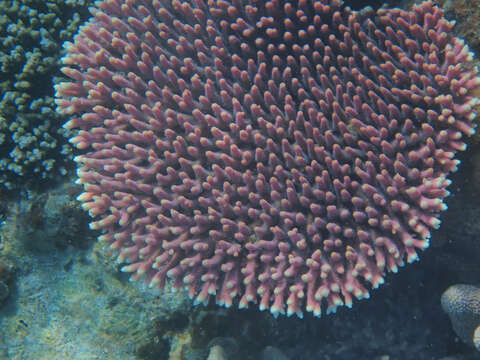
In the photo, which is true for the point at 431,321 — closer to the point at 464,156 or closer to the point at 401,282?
the point at 401,282

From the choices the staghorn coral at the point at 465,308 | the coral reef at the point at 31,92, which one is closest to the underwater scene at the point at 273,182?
the staghorn coral at the point at 465,308

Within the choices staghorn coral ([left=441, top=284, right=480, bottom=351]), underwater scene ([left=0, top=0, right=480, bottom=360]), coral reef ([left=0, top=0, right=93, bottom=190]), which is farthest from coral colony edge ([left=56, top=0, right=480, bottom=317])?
coral reef ([left=0, top=0, right=93, bottom=190])

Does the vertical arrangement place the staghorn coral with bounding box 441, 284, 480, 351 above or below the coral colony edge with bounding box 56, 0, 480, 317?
below

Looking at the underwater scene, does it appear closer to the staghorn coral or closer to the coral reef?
the staghorn coral

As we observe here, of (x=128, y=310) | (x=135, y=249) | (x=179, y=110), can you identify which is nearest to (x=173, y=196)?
(x=135, y=249)

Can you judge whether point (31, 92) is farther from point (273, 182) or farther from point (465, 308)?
point (465, 308)

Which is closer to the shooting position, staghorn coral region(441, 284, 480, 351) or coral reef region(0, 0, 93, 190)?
staghorn coral region(441, 284, 480, 351)
